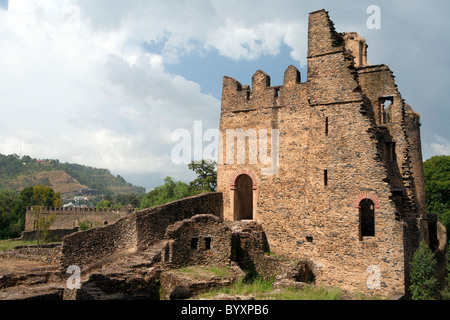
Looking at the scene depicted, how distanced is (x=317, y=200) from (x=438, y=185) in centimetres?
2475

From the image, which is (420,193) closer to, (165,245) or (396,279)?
(396,279)

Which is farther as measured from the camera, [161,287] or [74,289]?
[161,287]

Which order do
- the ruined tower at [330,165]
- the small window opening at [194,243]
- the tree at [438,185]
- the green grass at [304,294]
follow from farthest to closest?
the tree at [438,185]
the small window opening at [194,243]
the ruined tower at [330,165]
the green grass at [304,294]

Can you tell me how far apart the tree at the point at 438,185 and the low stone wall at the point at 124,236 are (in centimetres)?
2666

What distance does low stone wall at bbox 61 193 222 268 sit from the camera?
47.3ft

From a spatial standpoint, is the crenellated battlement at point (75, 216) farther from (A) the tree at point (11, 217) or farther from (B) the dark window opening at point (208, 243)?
(B) the dark window opening at point (208, 243)

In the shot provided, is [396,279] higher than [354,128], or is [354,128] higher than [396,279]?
[354,128]

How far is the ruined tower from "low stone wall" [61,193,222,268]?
9.72 ft

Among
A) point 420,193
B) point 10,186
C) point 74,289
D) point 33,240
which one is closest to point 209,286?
point 74,289

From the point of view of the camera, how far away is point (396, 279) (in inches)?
504

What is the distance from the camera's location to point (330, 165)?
579 inches

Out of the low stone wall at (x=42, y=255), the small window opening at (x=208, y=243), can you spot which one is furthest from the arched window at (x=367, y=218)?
the low stone wall at (x=42, y=255)

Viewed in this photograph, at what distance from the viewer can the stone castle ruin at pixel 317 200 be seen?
44.7 feet

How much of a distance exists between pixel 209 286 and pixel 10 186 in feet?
479
